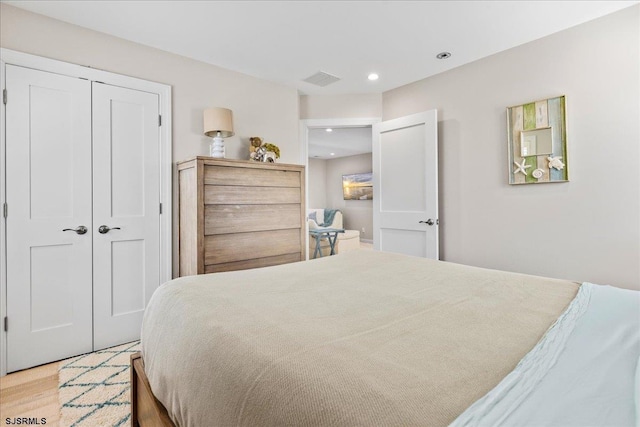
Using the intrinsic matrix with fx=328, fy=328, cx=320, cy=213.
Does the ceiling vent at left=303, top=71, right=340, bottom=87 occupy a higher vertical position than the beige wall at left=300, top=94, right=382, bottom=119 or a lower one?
higher

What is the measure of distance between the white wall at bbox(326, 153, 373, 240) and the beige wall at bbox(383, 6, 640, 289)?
16.7ft

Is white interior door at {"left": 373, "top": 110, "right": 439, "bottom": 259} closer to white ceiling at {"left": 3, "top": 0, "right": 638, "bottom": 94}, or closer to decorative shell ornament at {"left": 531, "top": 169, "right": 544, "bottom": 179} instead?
white ceiling at {"left": 3, "top": 0, "right": 638, "bottom": 94}

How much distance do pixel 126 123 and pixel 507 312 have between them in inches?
117

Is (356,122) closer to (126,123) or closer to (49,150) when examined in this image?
(126,123)

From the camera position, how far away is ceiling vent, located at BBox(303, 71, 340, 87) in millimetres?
3427

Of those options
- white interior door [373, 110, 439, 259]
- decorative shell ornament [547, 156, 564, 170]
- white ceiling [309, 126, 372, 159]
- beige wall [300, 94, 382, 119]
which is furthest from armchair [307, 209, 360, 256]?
decorative shell ornament [547, 156, 564, 170]

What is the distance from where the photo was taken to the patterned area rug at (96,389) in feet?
5.65

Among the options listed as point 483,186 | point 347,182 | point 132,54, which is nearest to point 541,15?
point 483,186

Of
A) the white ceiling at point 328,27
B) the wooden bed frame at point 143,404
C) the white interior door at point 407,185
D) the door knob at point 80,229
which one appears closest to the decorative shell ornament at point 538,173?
the white interior door at point 407,185

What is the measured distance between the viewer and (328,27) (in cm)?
254

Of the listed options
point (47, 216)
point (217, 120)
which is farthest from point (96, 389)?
point (217, 120)

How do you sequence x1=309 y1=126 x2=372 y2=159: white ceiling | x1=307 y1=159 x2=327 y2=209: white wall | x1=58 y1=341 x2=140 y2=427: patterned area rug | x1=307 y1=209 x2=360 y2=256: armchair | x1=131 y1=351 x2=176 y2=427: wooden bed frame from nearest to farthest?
1. x1=131 y1=351 x2=176 y2=427: wooden bed frame
2. x1=58 y1=341 x2=140 y2=427: patterned area rug
3. x1=309 y1=126 x2=372 y2=159: white ceiling
4. x1=307 y1=209 x2=360 y2=256: armchair
5. x1=307 y1=159 x2=327 y2=209: white wall

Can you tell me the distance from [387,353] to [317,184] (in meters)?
8.99

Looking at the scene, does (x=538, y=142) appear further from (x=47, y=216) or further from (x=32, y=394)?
(x=32, y=394)
